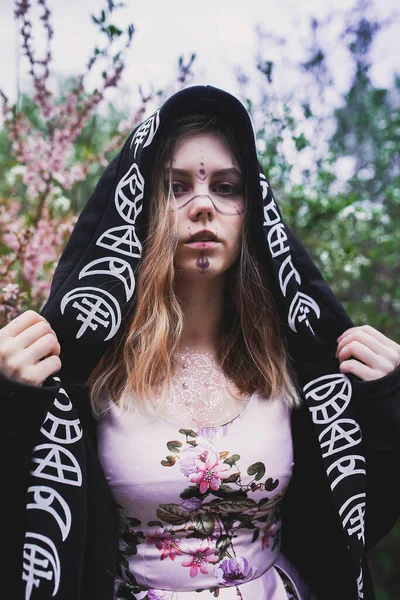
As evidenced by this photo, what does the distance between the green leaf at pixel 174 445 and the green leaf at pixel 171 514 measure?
13 cm

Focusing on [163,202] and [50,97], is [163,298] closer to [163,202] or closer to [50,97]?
[163,202]

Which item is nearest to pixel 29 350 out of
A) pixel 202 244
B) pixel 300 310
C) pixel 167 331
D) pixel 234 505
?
pixel 167 331

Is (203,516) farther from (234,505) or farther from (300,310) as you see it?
(300,310)

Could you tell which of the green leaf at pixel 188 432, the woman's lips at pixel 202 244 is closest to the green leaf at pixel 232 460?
the green leaf at pixel 188 432

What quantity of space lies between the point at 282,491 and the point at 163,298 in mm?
613

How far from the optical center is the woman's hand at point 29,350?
104 centimetres

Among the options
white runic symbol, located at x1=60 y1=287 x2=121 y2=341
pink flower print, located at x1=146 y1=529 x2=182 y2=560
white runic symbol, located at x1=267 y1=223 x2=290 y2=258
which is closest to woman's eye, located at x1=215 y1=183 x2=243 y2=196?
white runic symbol, located at x1=267 y1=223 x2=290 y2=258

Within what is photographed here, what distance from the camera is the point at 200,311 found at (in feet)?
4.96

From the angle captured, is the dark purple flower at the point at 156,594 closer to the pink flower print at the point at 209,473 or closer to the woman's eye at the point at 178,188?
the pink flower print at the point at 209,473

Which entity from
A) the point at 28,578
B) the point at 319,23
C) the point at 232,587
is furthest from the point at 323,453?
the point at 319,23

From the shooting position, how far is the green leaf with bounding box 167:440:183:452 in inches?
49.1

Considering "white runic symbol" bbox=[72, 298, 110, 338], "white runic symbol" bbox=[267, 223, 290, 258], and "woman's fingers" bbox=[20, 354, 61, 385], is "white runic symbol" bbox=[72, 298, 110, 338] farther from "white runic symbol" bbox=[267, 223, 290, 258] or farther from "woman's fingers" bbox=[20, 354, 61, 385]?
"white runic symbol" bbox=[267, 223, 290, 258]

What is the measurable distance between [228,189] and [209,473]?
29.9 inches

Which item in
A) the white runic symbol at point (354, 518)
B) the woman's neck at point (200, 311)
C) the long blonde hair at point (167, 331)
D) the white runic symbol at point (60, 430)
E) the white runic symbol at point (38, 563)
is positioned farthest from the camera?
the woman's neck at point (200, 311)
